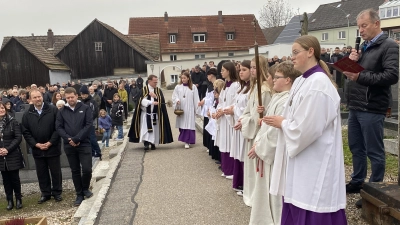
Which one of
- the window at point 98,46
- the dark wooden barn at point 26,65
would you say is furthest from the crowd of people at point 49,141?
the window at point 98,46

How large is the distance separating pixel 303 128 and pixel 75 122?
473cm

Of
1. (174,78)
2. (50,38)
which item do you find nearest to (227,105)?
(174,78)

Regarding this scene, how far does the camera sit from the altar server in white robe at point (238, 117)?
18.2 ft

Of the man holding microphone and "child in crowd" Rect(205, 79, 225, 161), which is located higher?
the man holding microphone

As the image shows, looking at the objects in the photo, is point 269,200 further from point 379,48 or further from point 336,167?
point 379,48

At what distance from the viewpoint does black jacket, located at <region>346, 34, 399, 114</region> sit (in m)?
4.19

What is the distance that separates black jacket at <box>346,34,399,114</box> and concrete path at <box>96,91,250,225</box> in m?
1.95

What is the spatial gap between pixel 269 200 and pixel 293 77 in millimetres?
1409

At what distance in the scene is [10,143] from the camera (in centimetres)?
700

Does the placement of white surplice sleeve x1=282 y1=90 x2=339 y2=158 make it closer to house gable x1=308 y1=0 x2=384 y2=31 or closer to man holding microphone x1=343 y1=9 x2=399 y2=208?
man holding microphone x1=343 y1=9 x2=399 y2=208

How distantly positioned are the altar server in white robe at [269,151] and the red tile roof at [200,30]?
144 feet

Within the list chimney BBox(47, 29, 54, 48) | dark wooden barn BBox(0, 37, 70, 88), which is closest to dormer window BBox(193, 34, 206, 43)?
dark wooden barn BBox(0, 37, 70, 88)

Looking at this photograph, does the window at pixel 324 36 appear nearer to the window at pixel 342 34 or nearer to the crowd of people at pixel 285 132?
the window at pixel 342 34

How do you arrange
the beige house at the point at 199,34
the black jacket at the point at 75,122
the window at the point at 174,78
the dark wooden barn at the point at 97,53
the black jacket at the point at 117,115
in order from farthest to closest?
the beige house at the point at 199,34, the dark wooden barn at the point at 97,53, the window at the point at 174,78, the black jacket at the point at 117,115, the black jacket at the point at 75,122
